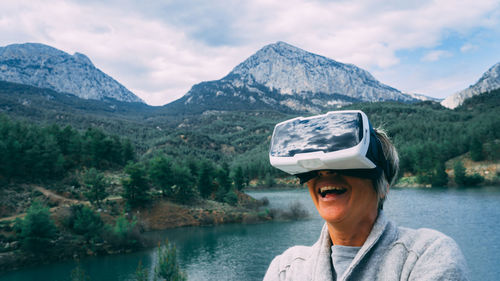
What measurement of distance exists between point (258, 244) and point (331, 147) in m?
27.2

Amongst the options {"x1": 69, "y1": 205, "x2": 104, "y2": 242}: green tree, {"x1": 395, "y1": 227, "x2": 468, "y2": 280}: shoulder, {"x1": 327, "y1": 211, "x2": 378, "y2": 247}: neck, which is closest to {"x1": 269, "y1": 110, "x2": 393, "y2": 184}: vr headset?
{"x1": 327, "y1": 211, "x2": 378, "y2": 247}: neck

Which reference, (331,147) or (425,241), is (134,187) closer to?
(331,147)

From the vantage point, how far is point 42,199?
33812 millimetres

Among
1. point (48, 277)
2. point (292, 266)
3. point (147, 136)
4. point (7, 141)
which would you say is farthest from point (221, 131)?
point (292, 266)

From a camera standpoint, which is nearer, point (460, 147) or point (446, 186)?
point (446, 186)

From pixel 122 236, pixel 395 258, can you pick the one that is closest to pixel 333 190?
pixel 395 258

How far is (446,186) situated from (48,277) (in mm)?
57341

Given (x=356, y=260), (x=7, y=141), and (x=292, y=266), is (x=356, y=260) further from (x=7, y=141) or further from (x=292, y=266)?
(x=7, y=141)

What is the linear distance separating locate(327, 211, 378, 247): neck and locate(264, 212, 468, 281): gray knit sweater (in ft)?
0.17

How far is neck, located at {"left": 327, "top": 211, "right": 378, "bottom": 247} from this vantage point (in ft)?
4.51

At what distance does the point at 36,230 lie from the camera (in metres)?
23.4

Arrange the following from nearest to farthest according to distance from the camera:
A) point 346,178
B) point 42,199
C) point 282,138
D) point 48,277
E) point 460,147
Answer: point 346,178 < point 282,138 < point 48,277 < point 42,199 < point 460,147

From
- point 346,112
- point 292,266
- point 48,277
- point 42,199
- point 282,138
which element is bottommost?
point 48,277

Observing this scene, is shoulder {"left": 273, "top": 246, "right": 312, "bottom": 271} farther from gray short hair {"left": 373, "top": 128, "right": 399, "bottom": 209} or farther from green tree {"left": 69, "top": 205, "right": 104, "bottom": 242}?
green tree {"left": 69, "top": 205, "right": 104, "bottom": 242}
